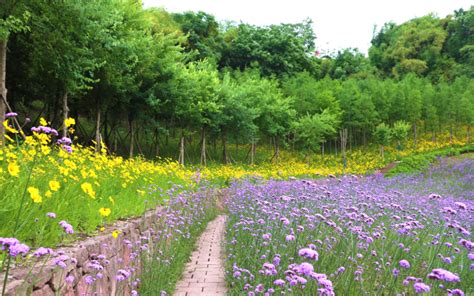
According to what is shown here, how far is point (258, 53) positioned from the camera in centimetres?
4297

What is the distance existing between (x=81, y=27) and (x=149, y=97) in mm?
7371

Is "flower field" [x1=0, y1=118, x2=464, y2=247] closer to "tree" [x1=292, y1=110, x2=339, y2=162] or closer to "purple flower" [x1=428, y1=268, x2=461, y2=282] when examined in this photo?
"purple flower" [x1=428, y1=268, x2=461, y2=282]

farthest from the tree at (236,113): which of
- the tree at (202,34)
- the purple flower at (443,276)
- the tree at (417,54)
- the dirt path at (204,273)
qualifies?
the tree at (417,54)

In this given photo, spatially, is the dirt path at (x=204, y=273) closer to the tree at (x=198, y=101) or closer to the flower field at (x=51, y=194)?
the flower field at (x=51, y=194)

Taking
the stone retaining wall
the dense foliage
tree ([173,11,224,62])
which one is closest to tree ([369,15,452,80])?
the dense foliage

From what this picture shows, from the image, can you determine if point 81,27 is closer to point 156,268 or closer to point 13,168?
point 156,268

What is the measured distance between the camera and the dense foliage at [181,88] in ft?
39.5

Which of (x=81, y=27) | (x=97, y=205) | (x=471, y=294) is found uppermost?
(x=81, y=27)

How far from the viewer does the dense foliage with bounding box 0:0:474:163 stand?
1205 cm

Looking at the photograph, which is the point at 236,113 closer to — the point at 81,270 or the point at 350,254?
the point at 350,254

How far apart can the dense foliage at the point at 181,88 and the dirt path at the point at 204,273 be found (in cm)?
561

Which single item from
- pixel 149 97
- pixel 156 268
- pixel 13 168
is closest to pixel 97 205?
pixel 156 268

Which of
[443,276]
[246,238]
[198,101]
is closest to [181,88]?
[198,101]

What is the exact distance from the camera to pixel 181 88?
1975 centimetres
